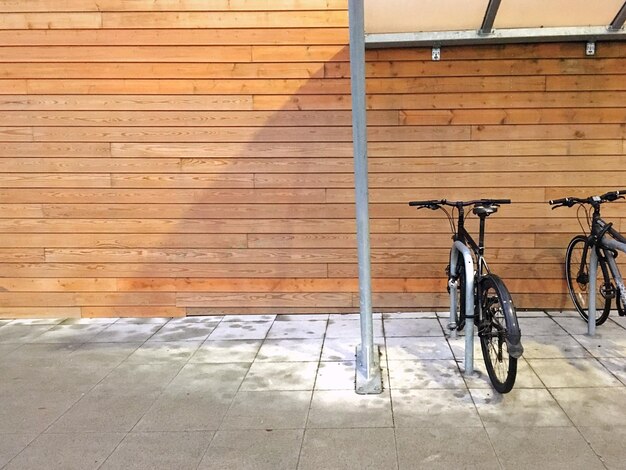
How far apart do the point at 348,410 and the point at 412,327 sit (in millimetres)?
1647

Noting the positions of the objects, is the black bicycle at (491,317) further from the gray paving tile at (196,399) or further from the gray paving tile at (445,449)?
the gray paving tile at (196,399)

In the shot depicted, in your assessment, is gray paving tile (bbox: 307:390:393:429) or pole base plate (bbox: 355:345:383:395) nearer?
gray paving tile (bbox: 307:390:393:429)

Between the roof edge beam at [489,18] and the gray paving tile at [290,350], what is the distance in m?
3.05

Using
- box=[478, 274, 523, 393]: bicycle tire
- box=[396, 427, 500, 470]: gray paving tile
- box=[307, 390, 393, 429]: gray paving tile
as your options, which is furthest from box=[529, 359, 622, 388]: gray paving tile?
box=[307, 390, 393, 429]: gray paving tile

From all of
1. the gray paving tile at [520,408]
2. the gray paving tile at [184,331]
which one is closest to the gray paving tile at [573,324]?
the gray paving tile at [520,408]

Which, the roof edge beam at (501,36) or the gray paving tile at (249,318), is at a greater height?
the roof edge beam at (501,36)

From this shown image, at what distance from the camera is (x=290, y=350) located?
A: 418 centimetres

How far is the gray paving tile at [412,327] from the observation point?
4.46 meters

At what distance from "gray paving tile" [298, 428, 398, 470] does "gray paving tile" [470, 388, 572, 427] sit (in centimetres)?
65

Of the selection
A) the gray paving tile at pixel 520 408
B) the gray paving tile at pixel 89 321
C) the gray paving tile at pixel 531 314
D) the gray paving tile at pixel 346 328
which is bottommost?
the gray paving tile at pixel 520 408

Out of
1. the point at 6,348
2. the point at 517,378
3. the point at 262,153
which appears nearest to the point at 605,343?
the point at 517,378

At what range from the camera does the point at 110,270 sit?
16.8 ft

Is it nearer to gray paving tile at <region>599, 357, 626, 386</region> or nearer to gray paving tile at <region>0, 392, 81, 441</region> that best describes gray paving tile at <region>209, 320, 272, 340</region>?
gray paving tile at <region>0, 392, 81, 441</region>

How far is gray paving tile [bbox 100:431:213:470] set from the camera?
266 cm
